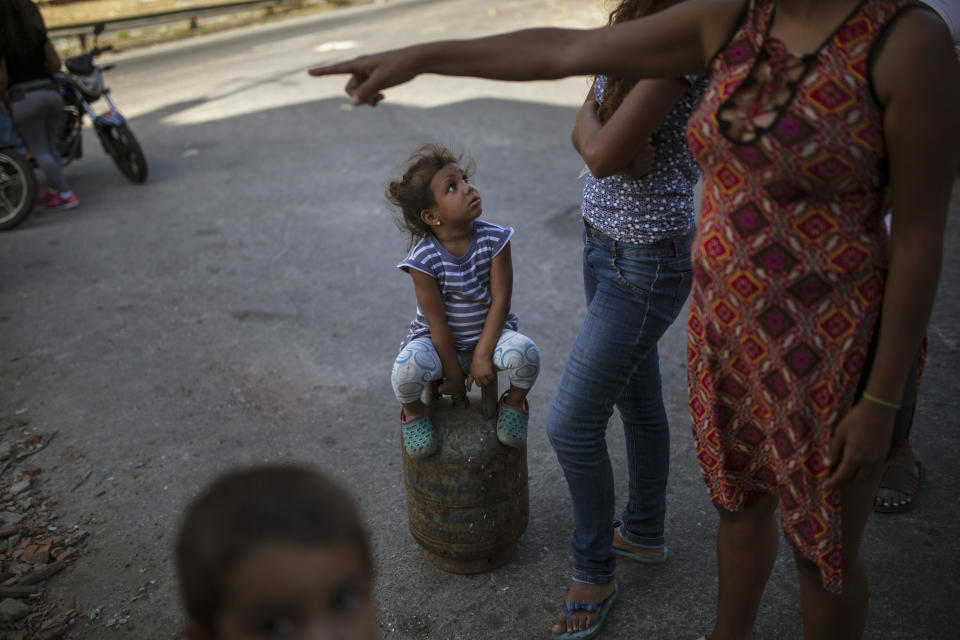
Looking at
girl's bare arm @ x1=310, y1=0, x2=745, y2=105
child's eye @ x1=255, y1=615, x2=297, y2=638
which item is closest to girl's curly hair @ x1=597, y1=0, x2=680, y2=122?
girl's bare arm @ x1=310, y1=0, x2=745, y2=105

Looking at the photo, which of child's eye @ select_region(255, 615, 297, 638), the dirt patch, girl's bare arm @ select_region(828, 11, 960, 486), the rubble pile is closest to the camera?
child's eye @ select_region(255, 615, 297, 638)

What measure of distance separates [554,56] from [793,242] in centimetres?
66

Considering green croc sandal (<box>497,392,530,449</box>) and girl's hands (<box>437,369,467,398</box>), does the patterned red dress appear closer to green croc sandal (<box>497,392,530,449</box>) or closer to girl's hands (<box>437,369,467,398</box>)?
green croc sandal (<box>497,392,530,449</box>)

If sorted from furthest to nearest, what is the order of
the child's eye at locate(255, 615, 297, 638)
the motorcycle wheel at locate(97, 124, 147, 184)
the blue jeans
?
the motorcycle wheel at locate(97, 124, 147, 184) < the blue jeans < the child's eye at locate(255, 615, 297, 638)

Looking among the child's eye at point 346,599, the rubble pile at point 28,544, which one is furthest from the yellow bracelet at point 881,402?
the rubble pile at point 28,544

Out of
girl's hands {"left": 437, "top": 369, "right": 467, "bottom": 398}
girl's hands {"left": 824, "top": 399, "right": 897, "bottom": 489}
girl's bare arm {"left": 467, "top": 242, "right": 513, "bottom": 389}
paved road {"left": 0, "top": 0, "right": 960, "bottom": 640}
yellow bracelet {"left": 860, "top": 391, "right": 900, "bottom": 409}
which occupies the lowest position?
paved road {"left": 0, "top": 0, "right": 960, "bottom": 640}

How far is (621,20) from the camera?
204 cm

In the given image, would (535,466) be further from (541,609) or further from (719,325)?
(719,325)

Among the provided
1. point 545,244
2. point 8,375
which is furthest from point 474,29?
point 8,375

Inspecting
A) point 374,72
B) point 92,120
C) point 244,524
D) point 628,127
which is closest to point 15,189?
point 92,120

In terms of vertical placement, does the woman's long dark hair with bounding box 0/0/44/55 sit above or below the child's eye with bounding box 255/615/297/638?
above

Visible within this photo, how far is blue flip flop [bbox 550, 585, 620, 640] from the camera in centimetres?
249

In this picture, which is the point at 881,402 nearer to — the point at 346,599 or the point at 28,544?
the point at 346,599

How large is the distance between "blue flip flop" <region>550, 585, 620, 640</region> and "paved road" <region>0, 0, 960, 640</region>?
0.21 ft
